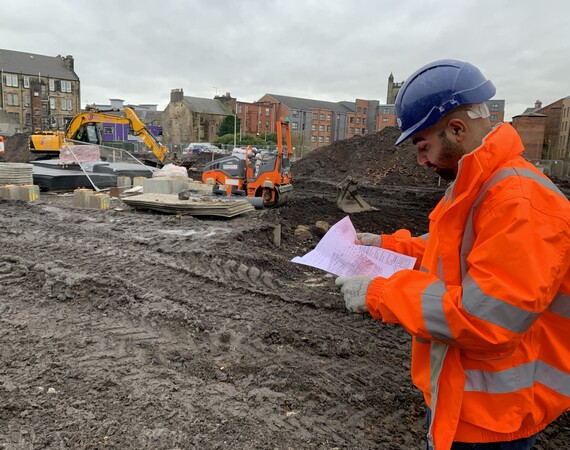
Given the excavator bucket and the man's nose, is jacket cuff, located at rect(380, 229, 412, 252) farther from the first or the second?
the excavator bucket

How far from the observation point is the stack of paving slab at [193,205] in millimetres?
10797

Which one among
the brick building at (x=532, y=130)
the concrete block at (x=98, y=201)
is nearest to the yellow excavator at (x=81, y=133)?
the concrete block at (x=98, y=201)

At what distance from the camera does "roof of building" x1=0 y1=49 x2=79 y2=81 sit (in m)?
64.6

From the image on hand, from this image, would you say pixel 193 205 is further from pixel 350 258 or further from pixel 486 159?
pixel 486 159

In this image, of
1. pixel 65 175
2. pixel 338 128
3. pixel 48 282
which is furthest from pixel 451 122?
pixel 338 128

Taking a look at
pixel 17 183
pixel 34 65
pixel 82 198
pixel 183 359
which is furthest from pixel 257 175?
pixel 34 65

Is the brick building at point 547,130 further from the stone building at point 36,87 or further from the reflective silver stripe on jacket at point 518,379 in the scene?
the stone building at point 36,87

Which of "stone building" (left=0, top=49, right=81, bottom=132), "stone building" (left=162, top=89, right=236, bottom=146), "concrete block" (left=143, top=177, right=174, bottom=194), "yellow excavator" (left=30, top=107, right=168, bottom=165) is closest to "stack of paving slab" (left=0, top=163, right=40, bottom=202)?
"concrete block" (left=143, top=177, right=174, bottom=194)

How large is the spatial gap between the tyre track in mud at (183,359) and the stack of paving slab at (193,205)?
3.83 m

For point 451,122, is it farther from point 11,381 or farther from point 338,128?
point 338,128

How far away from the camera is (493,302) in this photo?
4.27 feet

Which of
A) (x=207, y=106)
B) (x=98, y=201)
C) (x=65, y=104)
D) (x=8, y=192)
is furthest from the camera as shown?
(x=207, y=106)

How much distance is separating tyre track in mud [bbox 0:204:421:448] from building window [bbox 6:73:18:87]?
227ft

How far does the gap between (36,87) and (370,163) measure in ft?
181
